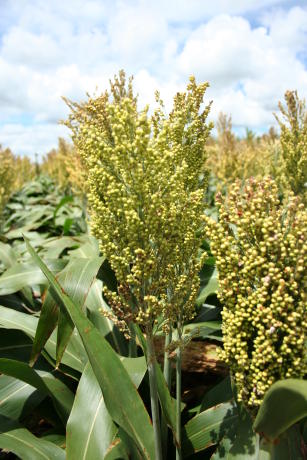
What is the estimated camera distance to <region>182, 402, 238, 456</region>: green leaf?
1891mm

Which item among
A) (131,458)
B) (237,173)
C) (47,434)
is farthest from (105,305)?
(237,173)

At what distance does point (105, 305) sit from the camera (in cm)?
286

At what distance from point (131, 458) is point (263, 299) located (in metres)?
1.17

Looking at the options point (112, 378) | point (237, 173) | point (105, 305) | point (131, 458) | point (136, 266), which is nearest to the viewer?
point (136, 266)

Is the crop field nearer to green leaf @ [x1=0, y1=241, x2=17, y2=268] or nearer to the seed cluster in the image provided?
the seed cluster

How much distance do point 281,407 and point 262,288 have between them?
13.6 inches

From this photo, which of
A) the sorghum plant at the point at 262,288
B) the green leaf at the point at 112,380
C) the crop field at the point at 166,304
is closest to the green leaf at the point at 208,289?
the crop field at the point at 166,304

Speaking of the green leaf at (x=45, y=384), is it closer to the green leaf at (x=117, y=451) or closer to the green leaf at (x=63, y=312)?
the green leaf at (x=63, y=312)

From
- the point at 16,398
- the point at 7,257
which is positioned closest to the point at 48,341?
the point at 16,398

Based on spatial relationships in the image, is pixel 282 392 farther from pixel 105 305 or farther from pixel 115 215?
pixel 105 305

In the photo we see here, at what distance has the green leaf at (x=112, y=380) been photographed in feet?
4.77

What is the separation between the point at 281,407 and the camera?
1128 mm

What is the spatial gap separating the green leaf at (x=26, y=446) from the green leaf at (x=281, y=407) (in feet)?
3.84

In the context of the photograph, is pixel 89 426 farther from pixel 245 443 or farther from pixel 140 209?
pixel 140 209
